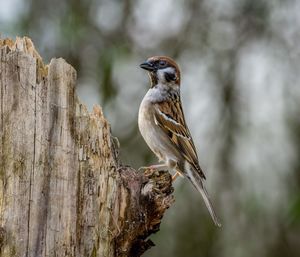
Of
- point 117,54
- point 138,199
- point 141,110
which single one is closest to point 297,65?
point 117,54

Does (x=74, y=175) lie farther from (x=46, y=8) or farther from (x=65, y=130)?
(x=46, y=8)

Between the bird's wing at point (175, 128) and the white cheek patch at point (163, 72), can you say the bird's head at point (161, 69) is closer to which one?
the white cheek patch at point (163, 72)

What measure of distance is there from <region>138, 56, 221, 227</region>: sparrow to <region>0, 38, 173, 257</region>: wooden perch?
2144 millimetres

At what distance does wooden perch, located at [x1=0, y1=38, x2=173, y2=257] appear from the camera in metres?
4.07

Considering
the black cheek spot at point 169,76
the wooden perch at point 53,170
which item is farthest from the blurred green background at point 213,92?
→ the wooden perch at point 53,170

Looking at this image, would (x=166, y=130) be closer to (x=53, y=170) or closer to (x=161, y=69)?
(x=161, y=69)

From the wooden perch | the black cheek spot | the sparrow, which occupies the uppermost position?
the black cheek spot

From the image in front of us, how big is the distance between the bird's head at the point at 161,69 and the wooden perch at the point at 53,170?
8.24 ft

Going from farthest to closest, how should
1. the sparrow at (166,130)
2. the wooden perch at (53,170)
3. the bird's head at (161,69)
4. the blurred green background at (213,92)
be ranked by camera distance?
the blurred green background at (213,92)
the bird's head at (161,69)
the sparrow at (166,130)
the wooden perch at (53,170)

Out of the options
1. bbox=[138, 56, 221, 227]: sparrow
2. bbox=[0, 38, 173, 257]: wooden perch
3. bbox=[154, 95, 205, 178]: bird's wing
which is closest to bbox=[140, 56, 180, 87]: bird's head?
bbox=[138, 56, 221, 227]: sparrow

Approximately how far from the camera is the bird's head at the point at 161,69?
22.7 feet

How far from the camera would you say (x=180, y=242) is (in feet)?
28.8

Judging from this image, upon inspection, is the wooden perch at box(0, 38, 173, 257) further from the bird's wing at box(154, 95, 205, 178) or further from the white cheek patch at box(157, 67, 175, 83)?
the white cheek patch at box(157, 67, 175, 83)

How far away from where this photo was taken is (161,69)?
22.7 ft
